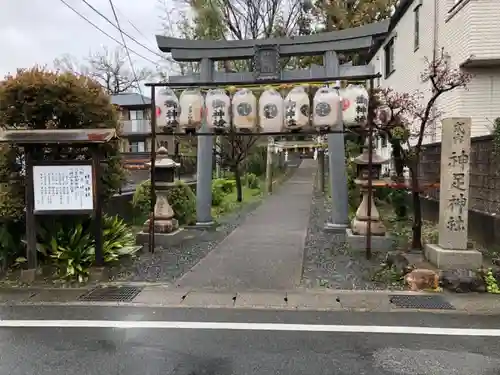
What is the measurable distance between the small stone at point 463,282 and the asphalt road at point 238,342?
3.49ft

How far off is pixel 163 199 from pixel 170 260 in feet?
8.22

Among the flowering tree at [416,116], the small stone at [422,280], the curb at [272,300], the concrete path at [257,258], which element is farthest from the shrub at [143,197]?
the small stone at [422,280]

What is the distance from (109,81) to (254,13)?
3322cm

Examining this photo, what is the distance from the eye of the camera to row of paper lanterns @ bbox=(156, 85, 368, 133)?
875cm

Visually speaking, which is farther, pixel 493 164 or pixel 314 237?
pixel 314 237

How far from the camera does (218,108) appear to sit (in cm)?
928

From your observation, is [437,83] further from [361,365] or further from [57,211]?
[57,211]

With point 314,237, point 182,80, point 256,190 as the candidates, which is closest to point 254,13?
point 256,190

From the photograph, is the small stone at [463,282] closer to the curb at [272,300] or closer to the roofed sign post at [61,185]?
the curb at [272,300]

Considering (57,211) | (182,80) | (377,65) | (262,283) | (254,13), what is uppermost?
(254,13)

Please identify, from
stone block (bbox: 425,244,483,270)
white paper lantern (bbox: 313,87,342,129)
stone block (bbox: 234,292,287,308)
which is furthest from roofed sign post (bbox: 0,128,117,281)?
stone block (bbox: 425,244,483,270)

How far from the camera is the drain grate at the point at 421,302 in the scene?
6375mm

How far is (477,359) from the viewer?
15.2 feet

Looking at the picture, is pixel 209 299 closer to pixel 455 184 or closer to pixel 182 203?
pixel 455 184
